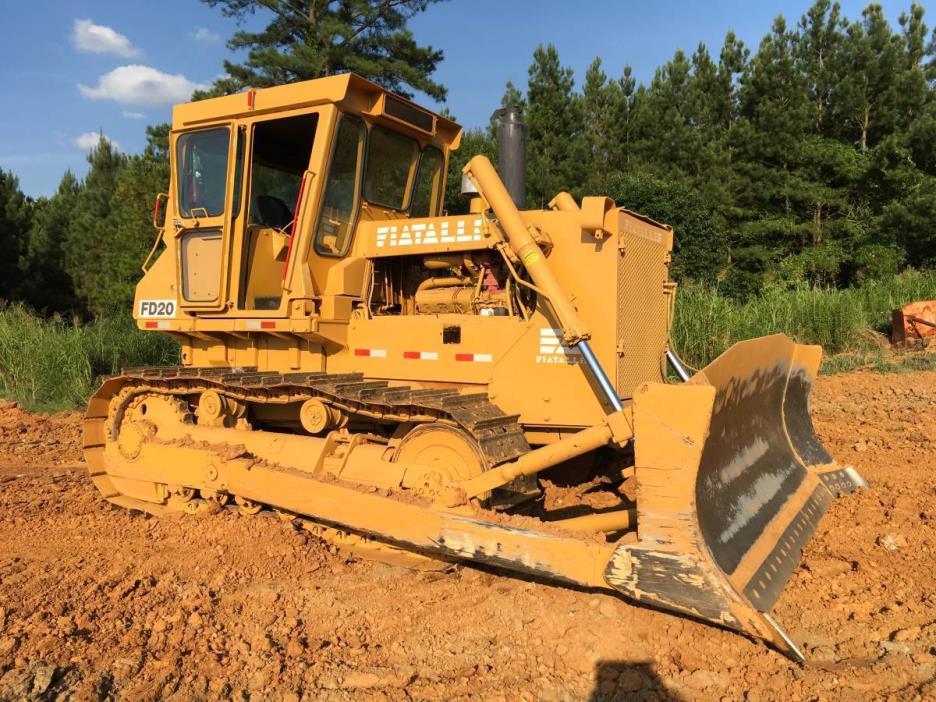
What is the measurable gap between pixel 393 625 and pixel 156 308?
3.53m

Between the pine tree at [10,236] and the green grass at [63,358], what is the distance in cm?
1225

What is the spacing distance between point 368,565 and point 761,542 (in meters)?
2.25

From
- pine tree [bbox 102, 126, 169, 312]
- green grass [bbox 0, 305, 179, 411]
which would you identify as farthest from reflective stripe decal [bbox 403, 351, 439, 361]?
pine tree [bbox 102, 126, 169, 312]

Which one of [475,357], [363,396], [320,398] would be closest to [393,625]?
[363,396]

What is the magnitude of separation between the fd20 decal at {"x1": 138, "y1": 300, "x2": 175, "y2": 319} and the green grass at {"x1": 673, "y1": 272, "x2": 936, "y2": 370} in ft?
24.5

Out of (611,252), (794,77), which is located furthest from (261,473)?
(794,77)

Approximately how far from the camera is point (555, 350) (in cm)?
444

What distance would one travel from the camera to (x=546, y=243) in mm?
4508

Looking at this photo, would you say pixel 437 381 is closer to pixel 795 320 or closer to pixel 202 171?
pixel 202 171

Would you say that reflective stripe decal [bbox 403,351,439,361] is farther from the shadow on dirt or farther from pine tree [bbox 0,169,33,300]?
pine tree [bbox 0,169,33,300]

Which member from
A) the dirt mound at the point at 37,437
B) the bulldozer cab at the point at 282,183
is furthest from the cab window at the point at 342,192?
the dirt mound at the point at 37,437

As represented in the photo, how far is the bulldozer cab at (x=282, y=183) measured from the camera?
5.03 m

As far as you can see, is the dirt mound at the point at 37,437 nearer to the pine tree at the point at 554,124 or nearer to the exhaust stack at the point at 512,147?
the exhaust stack at the point at 512,147

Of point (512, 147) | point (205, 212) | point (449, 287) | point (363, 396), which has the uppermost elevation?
point (512, 147)
